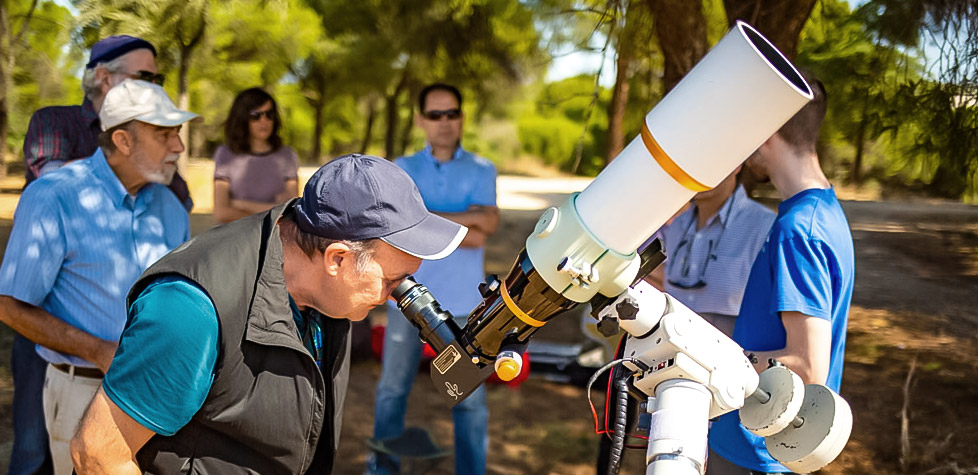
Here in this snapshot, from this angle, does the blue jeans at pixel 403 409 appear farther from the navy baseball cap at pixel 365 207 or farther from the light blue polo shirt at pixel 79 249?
the navy baseball cap at pixel 365 207

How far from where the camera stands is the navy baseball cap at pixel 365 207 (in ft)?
5.19

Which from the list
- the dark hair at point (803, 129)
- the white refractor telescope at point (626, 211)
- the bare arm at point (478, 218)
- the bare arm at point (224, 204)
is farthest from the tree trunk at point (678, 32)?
the white refractor telescope at point (626, 211)

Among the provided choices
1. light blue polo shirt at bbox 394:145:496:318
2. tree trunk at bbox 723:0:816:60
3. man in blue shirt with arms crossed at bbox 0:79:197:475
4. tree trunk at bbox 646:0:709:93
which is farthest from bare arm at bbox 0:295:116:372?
tree trunk at bbox 723:0:816:60

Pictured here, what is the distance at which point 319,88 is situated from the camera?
2683 cm

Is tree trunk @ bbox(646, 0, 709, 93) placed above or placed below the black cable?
above

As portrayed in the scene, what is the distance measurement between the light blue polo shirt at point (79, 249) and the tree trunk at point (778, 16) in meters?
3.20

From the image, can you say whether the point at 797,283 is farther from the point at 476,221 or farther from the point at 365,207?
the point at 476,221

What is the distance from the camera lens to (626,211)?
1.50 meters

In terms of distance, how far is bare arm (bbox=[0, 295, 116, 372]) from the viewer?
243cm

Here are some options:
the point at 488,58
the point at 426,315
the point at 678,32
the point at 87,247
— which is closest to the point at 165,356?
the point at 426,315

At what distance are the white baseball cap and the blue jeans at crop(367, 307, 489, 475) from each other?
140 centimetres

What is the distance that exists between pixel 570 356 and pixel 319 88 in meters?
22.8

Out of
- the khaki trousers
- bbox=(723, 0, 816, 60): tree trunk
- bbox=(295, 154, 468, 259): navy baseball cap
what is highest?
bbox=(723, 0, 816, 60): tree trunk

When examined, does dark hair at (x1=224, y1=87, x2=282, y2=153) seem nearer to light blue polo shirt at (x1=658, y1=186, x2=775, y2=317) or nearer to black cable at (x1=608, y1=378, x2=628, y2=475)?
light blue polo shirt at (x1=658, y1=186, x2=775, y2=317)
